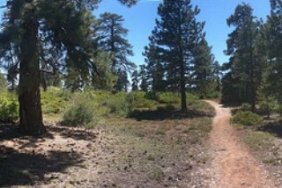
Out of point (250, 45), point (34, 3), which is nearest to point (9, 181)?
point (34, 3)

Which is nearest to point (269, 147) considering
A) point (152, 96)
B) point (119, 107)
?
point (119, 107)

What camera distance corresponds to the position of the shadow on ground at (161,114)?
129ft

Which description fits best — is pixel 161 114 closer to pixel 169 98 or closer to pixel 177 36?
pixel 177 36

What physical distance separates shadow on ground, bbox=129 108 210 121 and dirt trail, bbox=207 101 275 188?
16413 mm

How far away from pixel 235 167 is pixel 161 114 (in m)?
27.2

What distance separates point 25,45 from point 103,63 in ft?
15.5

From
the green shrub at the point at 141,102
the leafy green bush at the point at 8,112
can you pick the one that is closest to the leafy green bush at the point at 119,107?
the green shrub at the point at 141,102

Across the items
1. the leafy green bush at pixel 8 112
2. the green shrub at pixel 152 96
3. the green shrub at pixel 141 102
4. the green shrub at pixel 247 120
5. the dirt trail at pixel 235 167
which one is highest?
the green shrub at pixel 152 96

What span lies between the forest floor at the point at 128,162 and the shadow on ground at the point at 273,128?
509cm

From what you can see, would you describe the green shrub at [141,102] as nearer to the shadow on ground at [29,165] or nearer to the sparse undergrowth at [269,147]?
the sparse undergrowth at [269,147]

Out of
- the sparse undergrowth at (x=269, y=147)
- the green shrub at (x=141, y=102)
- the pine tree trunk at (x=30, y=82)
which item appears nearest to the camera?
the sparse undergrowth at (x=269, y=147)

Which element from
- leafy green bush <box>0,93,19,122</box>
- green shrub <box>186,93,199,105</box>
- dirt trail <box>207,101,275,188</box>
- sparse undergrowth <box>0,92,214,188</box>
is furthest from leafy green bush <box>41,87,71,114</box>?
green shrub <box>186,93,199,105</box>

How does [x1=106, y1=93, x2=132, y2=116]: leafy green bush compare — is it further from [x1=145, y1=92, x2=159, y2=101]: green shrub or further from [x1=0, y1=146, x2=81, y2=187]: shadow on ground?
[x1=0, y1=146, x2=81, y2=187]: shadow on ground

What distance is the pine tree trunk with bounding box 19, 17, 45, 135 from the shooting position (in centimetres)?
1570
